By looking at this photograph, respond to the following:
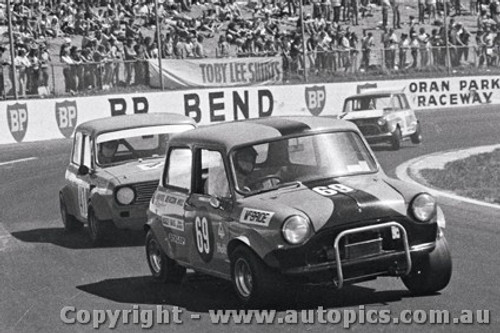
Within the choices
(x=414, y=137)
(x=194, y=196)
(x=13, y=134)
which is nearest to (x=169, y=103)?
(x=13, y=134)

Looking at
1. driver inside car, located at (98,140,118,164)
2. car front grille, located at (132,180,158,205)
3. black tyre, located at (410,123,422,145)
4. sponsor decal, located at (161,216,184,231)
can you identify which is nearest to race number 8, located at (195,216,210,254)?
sponsor decal, located at (161,216,184,231)

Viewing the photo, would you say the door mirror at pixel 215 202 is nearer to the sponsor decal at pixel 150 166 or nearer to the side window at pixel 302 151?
the side window at pixel 302 151

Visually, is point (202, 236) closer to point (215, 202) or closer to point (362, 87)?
point (215, 202)

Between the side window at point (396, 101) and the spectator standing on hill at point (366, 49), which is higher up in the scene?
the spectator standing on hill at point (366, 49)

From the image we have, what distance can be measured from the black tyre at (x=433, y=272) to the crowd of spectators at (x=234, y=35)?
21765 mm

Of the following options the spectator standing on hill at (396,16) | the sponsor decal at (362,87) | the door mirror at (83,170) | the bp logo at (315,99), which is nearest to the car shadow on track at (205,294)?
the door mirror at (83,170)

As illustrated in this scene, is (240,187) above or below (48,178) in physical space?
above

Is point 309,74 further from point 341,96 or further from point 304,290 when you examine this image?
point 304,290

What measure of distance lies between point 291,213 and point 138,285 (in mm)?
2496

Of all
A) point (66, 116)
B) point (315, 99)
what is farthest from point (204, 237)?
point (315, 99)

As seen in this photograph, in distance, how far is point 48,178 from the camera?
2119 centimetres

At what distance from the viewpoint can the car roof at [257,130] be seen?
8634mm

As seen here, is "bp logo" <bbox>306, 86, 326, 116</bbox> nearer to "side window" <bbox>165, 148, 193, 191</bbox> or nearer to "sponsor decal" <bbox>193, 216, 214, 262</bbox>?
"side window" <bbox>165, 148, 193, 191</bbox>

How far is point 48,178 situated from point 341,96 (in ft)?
46.7
